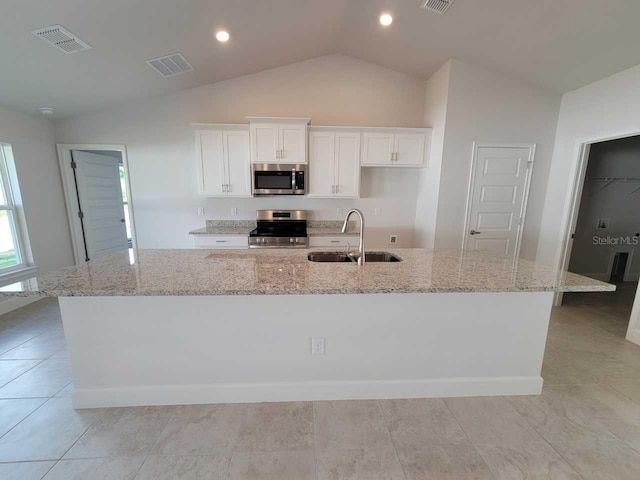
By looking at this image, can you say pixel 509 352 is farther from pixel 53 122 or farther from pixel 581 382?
pixel 53 122

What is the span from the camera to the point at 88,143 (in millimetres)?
3768

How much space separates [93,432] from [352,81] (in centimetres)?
454

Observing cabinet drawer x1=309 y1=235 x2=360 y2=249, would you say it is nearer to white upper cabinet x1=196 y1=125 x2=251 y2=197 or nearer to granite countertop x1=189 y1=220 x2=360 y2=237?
granite countertop x1=189 y1=220 x2=360 y2=237

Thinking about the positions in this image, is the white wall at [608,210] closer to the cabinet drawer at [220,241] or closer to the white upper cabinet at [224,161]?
the white upper cabinet at [224,161]

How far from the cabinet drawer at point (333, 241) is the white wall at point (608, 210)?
3605mm

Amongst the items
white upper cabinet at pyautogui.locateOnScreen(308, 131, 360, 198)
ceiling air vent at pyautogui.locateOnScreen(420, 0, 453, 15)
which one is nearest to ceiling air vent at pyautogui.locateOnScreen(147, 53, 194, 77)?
white upper cabinet at pyautogui.locateOnScreen(308, 131, 360, 198)

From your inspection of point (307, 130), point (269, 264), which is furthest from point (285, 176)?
point (269, 264)

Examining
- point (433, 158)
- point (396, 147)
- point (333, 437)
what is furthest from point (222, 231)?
point (433, 158)

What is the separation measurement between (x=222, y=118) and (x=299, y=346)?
137 inches

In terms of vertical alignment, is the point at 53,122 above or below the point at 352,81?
below

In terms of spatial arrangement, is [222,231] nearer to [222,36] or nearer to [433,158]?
[222,36]

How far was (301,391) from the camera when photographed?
1830 mm

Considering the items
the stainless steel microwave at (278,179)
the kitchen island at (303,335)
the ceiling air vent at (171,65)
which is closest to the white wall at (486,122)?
the kitchen island at (303,335)

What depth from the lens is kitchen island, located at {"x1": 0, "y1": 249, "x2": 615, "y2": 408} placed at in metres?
1.67
